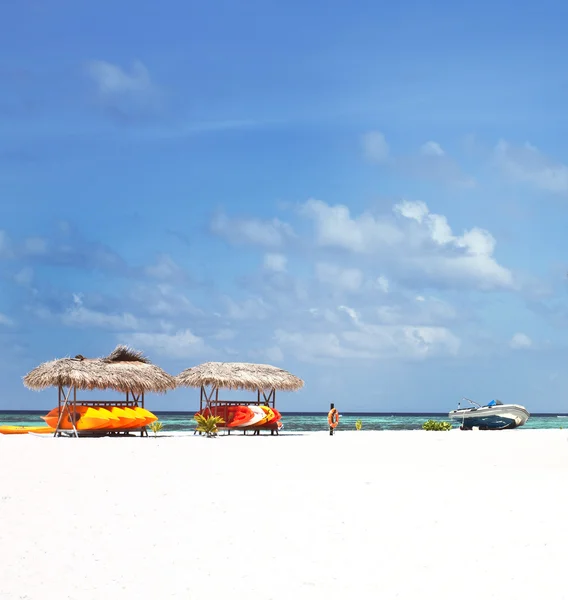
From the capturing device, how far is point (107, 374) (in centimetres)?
2469

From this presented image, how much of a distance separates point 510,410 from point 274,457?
768 inches

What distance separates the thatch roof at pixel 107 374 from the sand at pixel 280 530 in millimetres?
8953

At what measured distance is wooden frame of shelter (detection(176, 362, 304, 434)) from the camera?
27.4 meters

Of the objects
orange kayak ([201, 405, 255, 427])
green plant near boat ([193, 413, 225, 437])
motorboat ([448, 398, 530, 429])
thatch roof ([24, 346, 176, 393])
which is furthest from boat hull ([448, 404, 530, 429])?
thatch roof ([24, 346, 176, 393])

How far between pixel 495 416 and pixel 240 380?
40.0 ft

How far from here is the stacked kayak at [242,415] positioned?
2681 cm

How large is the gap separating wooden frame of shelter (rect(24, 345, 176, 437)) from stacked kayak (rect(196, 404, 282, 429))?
169 cm

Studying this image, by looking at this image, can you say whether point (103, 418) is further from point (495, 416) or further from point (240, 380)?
point (495, 416)

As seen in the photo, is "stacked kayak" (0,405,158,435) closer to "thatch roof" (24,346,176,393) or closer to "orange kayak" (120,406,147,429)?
"orange kayak" (120,406,147,429)

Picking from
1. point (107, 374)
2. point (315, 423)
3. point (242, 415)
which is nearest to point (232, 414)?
point (242, 415)

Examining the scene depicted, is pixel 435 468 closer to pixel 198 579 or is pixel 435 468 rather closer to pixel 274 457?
pixel 274 457

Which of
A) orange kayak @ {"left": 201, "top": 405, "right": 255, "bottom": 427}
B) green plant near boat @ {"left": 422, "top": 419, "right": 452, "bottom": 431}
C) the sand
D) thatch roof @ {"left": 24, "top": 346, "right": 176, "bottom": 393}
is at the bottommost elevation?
the sand

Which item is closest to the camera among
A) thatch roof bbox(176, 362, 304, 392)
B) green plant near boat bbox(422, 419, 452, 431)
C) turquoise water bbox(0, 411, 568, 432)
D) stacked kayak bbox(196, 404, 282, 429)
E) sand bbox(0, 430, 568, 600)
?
sand bbox(0, 430, 568, 600)

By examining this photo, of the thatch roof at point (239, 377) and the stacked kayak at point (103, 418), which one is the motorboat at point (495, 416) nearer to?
the thatch roof at point (239, 377)
